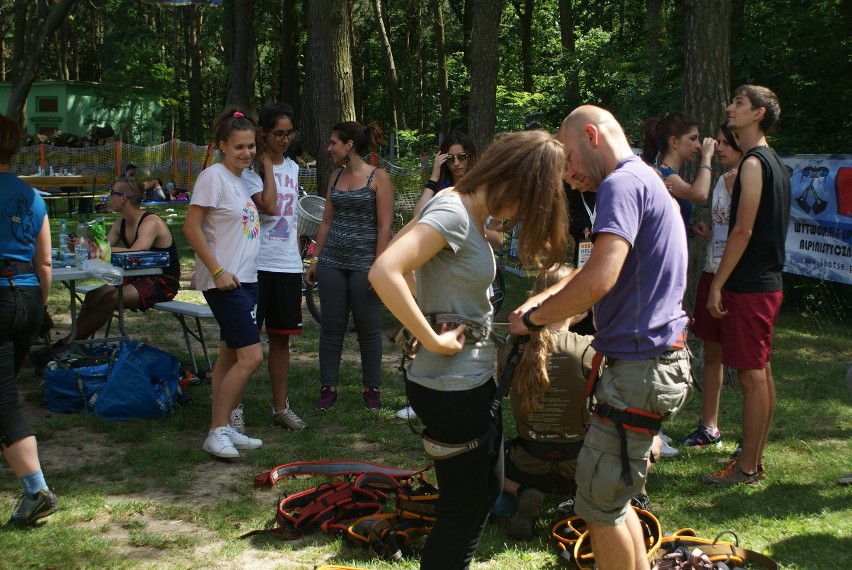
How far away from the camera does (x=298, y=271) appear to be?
5.71m

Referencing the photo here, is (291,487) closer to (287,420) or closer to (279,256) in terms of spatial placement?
(287,420)

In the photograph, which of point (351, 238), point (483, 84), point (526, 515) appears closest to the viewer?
point (526, 515)

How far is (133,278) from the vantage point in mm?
7047

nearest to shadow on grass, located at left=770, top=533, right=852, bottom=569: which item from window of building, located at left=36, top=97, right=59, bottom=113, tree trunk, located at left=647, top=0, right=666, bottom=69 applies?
tree trunk, located at left=647, top=0, right=666, bottom=69

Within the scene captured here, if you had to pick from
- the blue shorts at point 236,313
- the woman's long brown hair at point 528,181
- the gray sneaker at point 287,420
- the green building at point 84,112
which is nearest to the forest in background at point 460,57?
the green building at point 84,112

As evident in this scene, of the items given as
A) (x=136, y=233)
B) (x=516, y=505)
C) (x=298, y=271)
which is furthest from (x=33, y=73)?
(x=516, y=505)

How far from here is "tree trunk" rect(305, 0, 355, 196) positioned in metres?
9.37

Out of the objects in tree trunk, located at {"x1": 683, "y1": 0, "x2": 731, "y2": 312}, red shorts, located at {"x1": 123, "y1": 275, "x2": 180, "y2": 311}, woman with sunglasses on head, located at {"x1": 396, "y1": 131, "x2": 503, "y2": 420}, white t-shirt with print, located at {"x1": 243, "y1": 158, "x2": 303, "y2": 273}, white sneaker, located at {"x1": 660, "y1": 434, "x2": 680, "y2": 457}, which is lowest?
white sneaker, located at {"x1": 660, "y1": 434, "x2": 680, "y2": 457}

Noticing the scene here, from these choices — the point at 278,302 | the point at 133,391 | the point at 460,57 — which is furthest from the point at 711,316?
the point at 460,57

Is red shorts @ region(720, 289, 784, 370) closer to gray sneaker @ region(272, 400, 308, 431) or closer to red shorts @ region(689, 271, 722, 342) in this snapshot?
red shorts @ region(689, 271, 722, 342)

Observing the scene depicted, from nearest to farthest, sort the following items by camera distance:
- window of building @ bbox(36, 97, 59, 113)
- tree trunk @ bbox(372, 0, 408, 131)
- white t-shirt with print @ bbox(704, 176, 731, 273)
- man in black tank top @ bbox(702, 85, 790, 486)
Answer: man in black tank top @ bbox(702, 85, 790, 486)
white t-shirt with print @ bbox(704, 176, 731, 273)
tree trunk @ bbox(372, 0, 408, 131)
window of building @ bbox(36, 97, 59, 113)

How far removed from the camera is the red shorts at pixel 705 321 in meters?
5.13

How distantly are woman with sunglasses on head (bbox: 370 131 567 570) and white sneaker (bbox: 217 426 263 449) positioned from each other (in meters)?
2.60

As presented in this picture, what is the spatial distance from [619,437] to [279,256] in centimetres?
323
